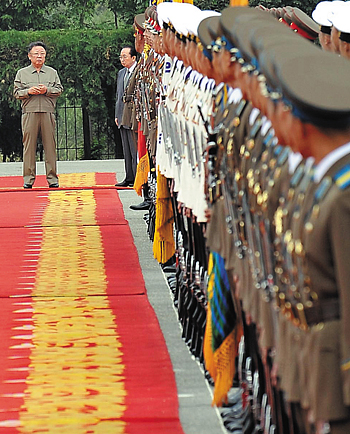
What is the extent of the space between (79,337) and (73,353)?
0.34 metres

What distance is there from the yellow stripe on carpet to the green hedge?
27.9 ft

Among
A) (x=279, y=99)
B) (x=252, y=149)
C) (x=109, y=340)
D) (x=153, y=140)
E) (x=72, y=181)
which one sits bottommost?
(x=72, y=181)

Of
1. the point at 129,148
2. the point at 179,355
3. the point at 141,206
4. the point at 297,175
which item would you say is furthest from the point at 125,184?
the point at 297,175

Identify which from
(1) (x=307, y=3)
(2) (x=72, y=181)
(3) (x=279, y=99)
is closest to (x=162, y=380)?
(3) (x=279, y=99)

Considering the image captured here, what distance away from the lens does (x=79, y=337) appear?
5590mm

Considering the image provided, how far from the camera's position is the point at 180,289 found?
593 centimetres

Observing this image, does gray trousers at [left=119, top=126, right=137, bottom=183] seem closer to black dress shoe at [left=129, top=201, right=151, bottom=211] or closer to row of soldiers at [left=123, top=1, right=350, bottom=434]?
black dress shoe at [left=129, top=201, right=151, bottom=211]

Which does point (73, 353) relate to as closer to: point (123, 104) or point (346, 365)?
point (346, 365)

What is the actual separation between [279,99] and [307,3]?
1768cm

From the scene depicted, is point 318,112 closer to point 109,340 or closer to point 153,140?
point 109,340

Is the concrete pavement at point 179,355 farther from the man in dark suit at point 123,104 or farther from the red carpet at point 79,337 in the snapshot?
the man in dark suit at point 123,104

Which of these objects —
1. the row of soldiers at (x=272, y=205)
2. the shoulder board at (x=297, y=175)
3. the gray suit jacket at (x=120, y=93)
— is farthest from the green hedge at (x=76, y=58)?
the shoulder board at (x=297, y=175)

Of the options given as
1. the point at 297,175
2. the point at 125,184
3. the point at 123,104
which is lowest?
the point at 125,184

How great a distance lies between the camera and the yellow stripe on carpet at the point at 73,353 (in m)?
4.25
